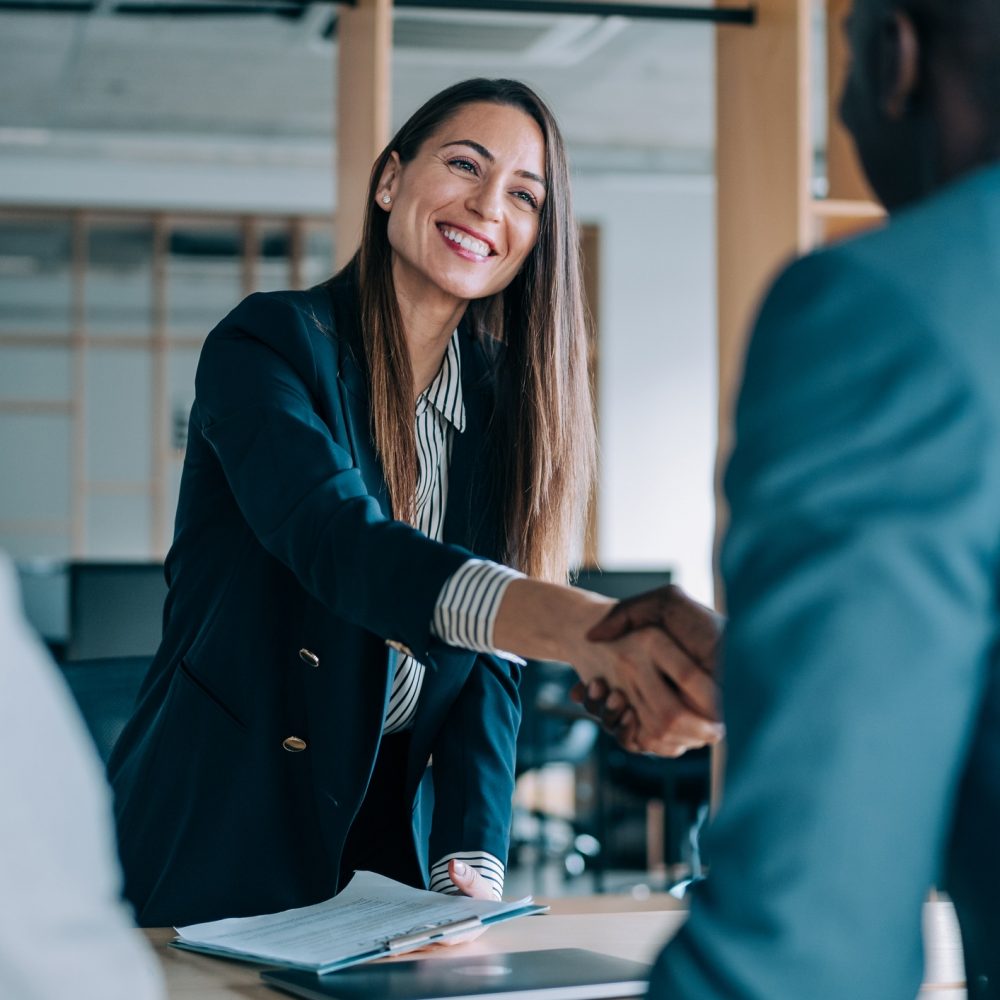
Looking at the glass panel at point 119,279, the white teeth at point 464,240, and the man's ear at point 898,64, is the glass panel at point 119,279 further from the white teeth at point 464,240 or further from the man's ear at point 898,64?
the man's ear at point 898,64

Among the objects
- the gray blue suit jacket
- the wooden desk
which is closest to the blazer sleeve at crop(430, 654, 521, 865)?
the wooden desk

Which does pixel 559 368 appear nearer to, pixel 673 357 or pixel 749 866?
pixel 749 866

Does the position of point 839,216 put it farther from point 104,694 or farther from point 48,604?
point 48,604

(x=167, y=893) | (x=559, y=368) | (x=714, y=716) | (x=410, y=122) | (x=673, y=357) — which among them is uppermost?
(x=673, y=357)

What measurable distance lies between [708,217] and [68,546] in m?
5.00

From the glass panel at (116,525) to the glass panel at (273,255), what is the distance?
1694mm

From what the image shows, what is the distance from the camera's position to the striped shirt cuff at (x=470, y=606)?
3.71ft

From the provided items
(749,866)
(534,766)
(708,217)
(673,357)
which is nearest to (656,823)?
(534,766)

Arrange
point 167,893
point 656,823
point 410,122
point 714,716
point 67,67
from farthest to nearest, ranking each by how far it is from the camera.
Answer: point 67,67 → point 656,823 → point 410,122 → point 167,893 → point 714,716

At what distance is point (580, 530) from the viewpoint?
Answer: 1854mm

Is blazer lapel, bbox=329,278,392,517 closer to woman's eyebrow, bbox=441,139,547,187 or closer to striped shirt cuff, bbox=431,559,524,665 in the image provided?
woman's eyebrow, bbox=441,139,547,187

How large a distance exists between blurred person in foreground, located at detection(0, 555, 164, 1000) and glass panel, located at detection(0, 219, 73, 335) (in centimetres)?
940

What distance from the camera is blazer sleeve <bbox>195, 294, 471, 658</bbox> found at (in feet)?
3.82

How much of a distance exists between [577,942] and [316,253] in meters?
8.82
